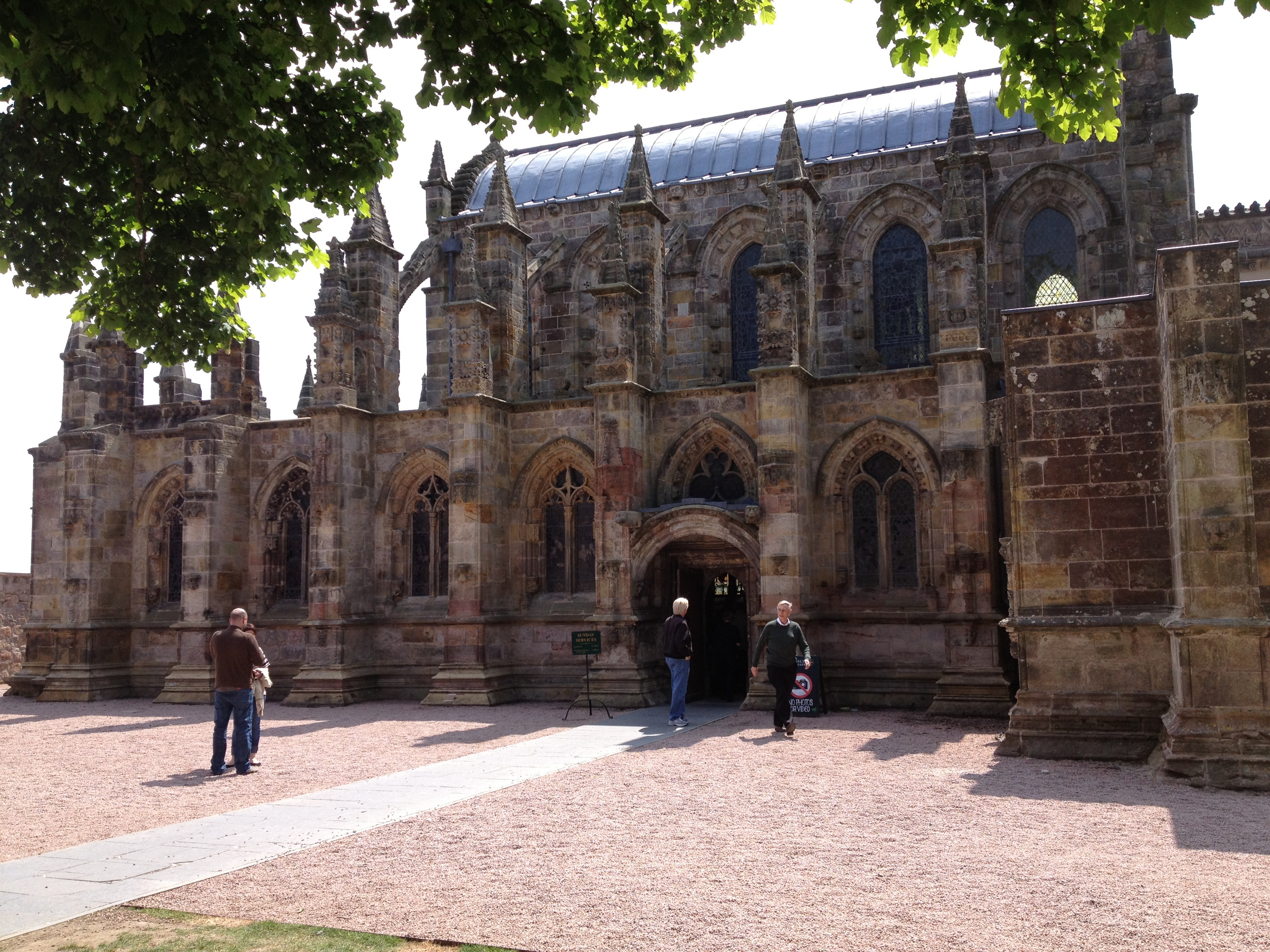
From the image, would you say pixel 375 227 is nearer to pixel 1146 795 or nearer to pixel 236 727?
pixel 236 727

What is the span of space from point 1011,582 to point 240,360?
16.3 meters

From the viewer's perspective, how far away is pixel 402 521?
842 inches

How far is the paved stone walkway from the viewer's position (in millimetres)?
6770

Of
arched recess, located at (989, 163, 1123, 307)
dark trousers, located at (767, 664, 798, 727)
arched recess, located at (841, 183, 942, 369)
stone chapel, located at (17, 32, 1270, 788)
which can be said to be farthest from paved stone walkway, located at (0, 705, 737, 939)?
arched recess, located at (989, 163, 1123, 307)

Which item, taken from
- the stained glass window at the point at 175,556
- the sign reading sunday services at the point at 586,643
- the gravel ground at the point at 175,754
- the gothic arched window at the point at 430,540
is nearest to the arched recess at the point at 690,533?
the sign reading sunday services at the point at 586,643

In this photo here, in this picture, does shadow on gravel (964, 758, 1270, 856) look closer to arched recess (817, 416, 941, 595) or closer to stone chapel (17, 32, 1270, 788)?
stone chapel (17, 32, 1270, 788)

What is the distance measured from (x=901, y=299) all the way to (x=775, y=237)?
5.14 m

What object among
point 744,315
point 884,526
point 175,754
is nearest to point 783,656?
point 884,526

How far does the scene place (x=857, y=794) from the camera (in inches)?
384

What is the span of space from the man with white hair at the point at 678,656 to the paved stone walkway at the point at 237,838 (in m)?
2.33

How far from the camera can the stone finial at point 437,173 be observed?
90.1 ft

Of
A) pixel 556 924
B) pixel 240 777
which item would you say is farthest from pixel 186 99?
pixel 240 777

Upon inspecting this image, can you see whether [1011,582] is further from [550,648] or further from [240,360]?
[240,360]

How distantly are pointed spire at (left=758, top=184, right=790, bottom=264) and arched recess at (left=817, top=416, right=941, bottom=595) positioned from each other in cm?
297
